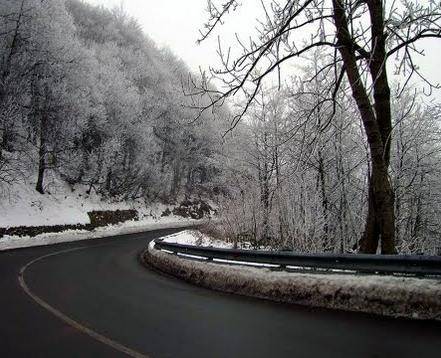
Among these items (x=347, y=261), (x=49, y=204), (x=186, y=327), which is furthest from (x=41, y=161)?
(x=347, y=261)

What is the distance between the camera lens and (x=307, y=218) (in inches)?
615

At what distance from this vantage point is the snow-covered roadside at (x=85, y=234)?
952 inches

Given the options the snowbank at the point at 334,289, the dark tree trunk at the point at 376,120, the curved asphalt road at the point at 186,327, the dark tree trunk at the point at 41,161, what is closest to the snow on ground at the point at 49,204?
the dark tree trunk at the point at 41,161

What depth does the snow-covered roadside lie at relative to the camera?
79.3ft

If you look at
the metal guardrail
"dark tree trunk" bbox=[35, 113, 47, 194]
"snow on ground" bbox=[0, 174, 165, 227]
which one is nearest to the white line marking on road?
the metal guardrail

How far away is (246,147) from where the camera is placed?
3306cm

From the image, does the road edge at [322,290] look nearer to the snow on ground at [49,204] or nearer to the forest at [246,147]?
the forest at [246,147]

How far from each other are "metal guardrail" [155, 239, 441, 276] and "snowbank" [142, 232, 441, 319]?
0.54ft

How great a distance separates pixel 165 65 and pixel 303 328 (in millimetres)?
71308

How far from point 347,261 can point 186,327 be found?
3.12 m

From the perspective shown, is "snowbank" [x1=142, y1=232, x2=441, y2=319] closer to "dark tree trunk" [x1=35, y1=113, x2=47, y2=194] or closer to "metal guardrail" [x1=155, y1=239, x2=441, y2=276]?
"metal guardrail" [x1=155, y1=239, x2=441, y2=276]

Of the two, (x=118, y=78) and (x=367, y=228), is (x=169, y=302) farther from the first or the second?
(x=118, y=78)

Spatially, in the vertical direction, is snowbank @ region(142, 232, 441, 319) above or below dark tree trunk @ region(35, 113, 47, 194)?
below

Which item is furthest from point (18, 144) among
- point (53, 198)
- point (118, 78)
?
point (118, 78)
